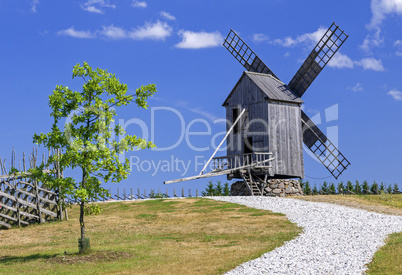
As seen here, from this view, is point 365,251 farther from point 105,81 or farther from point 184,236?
point 105,81

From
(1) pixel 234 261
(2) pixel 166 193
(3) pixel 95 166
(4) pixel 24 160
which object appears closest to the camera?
(1) pixel 234 261

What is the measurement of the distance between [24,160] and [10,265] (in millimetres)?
9074

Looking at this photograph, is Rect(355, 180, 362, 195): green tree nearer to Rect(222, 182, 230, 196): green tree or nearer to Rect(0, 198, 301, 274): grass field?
Rect(222, 182, 230, 196): green tree

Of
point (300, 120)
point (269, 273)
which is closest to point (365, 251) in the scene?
point (269, 273)

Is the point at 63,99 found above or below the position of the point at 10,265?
above

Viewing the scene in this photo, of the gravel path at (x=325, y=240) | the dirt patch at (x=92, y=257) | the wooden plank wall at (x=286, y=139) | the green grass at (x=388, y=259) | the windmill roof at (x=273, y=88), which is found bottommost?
the dirt patch at (x=92, y=257)

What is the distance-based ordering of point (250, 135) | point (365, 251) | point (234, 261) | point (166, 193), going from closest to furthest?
point (234, 261), point (365, 251), point (250, 135), point (166, 193)

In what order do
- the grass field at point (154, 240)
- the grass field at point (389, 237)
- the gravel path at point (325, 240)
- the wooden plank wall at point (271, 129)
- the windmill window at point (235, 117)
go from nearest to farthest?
the grass field at point (389, 237), the gravel path at point (325, 240), the grass field at point (154, 240), the wooden plank wall at point (271, 129), the windmill window at point (235, 117)

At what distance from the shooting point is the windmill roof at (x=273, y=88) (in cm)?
3020

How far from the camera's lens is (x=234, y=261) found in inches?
483

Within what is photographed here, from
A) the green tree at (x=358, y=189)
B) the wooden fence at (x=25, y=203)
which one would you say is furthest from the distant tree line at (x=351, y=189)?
the wooden fence at (x=25, y=203)

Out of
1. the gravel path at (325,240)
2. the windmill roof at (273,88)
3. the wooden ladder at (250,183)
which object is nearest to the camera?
the gravel path at (325,240)

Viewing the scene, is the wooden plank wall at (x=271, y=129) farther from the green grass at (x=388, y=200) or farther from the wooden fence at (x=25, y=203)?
the wooden fence at (x=25, y=203)

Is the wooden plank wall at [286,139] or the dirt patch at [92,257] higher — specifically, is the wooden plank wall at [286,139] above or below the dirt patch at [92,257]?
above
